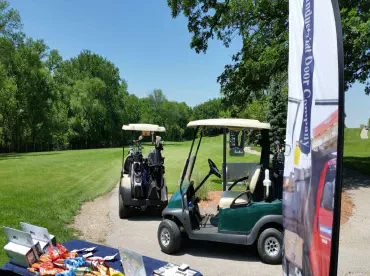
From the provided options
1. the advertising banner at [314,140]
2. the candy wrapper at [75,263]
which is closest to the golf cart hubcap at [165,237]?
the candy wrapper at [75,263]

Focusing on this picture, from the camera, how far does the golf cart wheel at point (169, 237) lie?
5.49m

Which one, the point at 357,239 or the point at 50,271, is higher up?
the point at 50,271

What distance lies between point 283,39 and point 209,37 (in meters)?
4.47

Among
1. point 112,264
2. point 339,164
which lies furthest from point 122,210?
point 339,164

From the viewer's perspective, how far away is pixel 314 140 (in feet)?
7.15

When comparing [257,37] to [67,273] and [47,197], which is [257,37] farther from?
[67,273]

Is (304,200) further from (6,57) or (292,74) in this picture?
(6,57)

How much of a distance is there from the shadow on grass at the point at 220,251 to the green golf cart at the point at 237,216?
0.30m

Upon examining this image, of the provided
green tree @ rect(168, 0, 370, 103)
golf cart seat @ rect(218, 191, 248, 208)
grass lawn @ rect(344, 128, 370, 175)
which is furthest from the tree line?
golf cart seat @ rect(218, 191, 248, 208)

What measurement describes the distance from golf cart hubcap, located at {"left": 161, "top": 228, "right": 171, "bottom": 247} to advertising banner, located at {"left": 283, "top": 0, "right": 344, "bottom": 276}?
10.6 ft

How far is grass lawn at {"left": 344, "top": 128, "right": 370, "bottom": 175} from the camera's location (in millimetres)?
17653

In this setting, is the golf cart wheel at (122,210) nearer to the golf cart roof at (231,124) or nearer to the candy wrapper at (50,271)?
the golf cart roof at (231,124)

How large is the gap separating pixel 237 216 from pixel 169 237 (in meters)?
1.22

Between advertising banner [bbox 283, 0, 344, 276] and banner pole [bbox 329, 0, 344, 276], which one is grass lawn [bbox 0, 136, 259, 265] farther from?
banner pole [bbox 329, 0, 344, 276]
